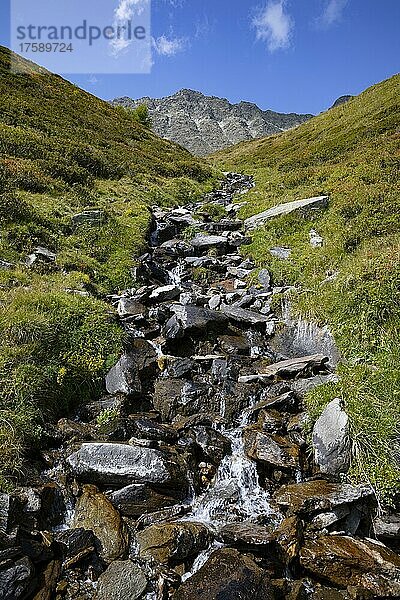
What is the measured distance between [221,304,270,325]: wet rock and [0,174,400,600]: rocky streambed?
3.37 ft

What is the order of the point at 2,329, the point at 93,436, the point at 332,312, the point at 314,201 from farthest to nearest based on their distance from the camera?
1. the point at 314,201
2. the point at 332,312
3. the point at 2,329
4. the point at 93,436

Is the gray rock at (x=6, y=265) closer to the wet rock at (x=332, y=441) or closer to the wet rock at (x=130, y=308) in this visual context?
the wet rock at (x=130, y=308)

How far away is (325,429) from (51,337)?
6.91 m

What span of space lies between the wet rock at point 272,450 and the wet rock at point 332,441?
475mm

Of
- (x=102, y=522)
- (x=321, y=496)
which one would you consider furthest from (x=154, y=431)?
(x=321, y=496)

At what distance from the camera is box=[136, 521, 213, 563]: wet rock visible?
249 inches

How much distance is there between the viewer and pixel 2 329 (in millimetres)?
9789

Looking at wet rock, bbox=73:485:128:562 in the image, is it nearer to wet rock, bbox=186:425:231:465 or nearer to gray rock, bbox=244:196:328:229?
wet rock, bbox=186:425:231:465

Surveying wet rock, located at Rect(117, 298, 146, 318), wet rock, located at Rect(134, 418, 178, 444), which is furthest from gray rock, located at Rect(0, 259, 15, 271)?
wet rock, located at Rect(134, 418, 178, 444)

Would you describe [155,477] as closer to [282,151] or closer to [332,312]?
[332,312]

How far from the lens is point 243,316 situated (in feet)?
43.2

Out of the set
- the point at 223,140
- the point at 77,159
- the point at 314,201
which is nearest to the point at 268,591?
the point at 314,201

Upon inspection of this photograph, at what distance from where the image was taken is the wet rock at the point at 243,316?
42.6 ft

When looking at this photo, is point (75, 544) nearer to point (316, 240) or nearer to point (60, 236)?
point (60, 236)
